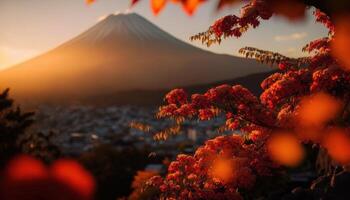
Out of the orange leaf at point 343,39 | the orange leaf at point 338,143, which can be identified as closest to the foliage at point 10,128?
the orange leaf at point 338,143

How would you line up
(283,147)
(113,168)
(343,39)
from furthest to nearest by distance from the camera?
1. (113,168)
2. (283,147)
3. (343,39)

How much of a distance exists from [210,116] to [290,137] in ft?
8.14

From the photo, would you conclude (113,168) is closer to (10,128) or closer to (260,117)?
(10,128)

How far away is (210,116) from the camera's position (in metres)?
12.3

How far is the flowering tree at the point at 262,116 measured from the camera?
9.85 meters

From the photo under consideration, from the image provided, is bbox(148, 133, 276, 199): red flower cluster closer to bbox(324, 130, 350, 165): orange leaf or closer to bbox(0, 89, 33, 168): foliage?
bbox(324, 130, 350, 165): orange leaf

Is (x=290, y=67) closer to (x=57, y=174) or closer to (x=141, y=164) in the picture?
(x=57, y=174)

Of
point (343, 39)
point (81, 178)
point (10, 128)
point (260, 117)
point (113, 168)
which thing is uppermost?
point (343, 39)

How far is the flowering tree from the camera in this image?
985cm

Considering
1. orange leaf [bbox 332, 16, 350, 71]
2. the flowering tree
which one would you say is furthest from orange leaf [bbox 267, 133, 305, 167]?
orange leaf [bbox 332, 16, 350, 71]

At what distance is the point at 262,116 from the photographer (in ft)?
37.1

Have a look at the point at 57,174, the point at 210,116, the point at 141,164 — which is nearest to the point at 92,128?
the point at 141,164

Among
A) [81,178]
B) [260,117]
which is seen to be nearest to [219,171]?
[260,117]

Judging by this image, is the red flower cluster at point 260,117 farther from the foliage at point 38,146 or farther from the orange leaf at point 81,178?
the orange leaf at point 81,178
